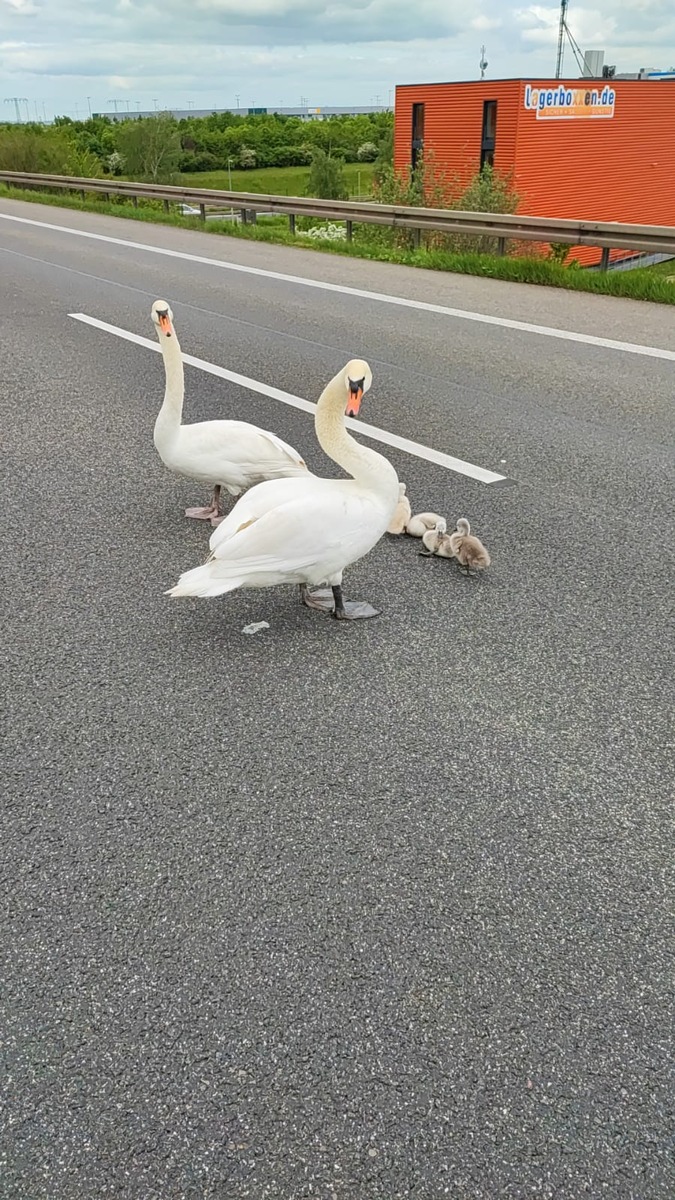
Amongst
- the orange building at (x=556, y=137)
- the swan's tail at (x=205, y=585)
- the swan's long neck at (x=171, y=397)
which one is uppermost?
the orange building at (x=556, y=137)

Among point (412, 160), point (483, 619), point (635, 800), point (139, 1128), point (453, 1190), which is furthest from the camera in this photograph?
point (412, 160)

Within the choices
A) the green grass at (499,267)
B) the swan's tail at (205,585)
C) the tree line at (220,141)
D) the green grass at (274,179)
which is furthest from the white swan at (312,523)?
the green grass at (274,179)

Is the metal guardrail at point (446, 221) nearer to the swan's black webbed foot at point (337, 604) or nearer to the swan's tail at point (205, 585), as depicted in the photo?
the swan's black webbed foot at point (337, 604)

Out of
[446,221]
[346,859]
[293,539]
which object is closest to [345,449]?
[293,539]

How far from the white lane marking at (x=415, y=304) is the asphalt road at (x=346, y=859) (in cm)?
351

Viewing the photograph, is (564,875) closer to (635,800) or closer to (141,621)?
(635,800)

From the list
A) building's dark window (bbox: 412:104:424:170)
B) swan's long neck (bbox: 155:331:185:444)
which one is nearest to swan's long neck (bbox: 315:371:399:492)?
swan's long neck (bbox: 155:331:185:444)

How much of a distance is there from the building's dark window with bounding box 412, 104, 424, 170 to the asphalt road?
1472 inches

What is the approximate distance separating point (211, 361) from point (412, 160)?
34.7 metres

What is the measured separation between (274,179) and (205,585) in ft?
419

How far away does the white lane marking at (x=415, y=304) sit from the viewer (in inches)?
348

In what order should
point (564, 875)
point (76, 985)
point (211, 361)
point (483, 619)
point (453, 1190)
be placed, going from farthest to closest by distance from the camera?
1. point (211, 361)
2. point (483, 619)
3. point (564, 875)
4. point (76, 985)
5. point (453, 1190)

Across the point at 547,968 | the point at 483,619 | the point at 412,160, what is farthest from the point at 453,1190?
the point at 412,160

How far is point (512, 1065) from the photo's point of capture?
7.11 ft
